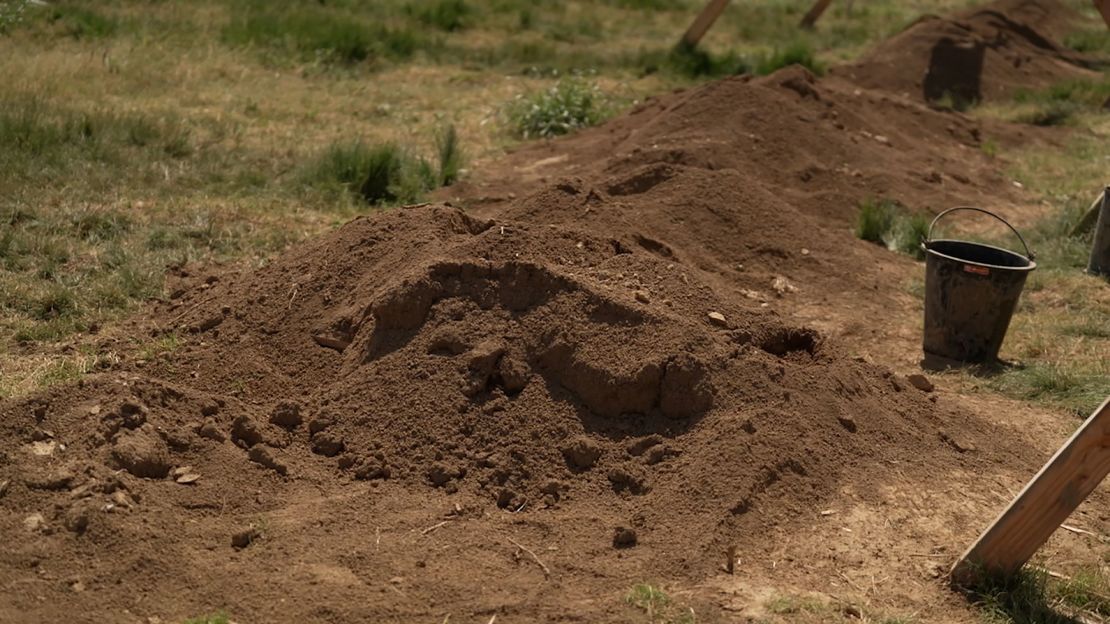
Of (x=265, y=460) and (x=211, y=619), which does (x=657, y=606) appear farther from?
(x=265, y=460)

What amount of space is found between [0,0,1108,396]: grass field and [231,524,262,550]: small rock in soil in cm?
162

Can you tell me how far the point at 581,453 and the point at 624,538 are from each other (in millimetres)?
478

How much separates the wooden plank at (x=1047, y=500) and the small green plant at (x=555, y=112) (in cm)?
710

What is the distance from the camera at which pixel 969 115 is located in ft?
42.4

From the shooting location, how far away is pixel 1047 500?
4047 millimetres

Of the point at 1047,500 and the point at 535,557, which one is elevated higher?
the point at 1047,500

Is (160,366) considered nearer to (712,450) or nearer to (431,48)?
(712,450)

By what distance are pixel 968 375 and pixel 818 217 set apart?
2603mm

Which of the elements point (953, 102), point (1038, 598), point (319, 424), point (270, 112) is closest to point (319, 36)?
point (270, 112)

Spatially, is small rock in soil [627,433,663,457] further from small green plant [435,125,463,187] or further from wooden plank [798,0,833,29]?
wooden plank [798,0,833,29]

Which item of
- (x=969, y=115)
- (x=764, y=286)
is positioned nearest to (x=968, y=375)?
(x=764, y=286)

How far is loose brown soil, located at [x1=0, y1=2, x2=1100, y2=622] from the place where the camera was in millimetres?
4109

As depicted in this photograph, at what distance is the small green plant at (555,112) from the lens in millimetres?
10938

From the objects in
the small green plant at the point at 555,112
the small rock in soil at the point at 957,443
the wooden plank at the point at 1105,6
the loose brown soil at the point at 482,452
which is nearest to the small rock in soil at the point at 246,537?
the loose brown soil at the point at 482,452
